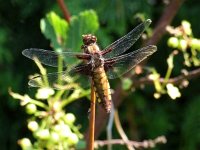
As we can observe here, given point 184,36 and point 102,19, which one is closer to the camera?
point 184,36

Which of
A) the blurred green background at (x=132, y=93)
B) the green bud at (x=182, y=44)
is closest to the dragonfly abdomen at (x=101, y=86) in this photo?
the green bud at (x=182, y=44)

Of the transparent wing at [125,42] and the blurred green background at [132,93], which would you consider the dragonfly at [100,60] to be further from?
the blurred green background at [132,93]

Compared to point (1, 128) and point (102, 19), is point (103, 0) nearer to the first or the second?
point (102, 19)

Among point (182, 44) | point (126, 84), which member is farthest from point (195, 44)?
point (126, 84)

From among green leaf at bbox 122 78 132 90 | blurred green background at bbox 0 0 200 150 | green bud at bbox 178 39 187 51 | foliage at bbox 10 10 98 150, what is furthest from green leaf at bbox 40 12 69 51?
blurred green background at bbox 0 0 200 150

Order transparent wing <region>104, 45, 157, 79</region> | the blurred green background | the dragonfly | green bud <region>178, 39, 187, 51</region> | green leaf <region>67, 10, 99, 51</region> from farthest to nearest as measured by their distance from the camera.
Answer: the blurred green background
green leaf <region>67, 10, 99, 51</region>
green bud <region>178, 39, 187, 51</region>
transparent wing <region>104, 45, 157, 79</region>
the dragonfly

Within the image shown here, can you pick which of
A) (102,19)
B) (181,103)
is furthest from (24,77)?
(181,103)

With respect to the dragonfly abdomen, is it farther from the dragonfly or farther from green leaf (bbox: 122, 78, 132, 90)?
green leaf (bbox: 122, 78, 132, 90)
